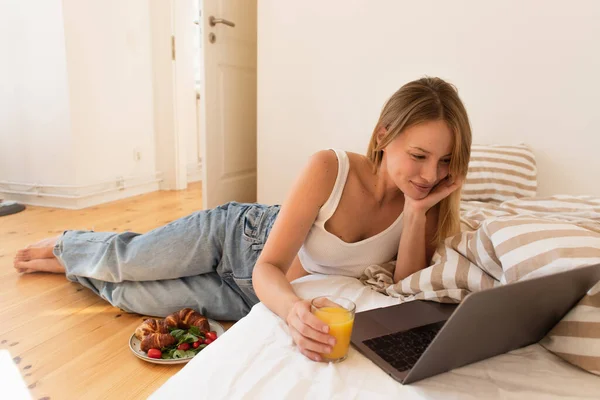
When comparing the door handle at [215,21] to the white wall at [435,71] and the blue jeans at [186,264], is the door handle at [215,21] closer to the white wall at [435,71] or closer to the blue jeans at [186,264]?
the white wall at [435,71]

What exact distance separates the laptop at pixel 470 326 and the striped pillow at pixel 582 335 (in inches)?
0.5

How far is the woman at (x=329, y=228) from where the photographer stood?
0.92 metres

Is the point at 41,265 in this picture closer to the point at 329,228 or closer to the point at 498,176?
the point at 329,228

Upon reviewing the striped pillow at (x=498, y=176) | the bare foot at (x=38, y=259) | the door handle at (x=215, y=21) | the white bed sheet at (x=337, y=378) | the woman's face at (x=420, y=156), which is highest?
the door handle at (x=215, y=21)

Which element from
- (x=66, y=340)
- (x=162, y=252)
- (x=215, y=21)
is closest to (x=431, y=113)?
(x=162, y=252)

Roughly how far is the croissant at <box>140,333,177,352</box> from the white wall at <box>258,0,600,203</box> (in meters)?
1.43

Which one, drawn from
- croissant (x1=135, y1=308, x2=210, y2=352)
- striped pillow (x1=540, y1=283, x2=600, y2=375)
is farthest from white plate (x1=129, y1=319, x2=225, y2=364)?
striped pillow (x1=540, y1=283, x2=600, y2=375)

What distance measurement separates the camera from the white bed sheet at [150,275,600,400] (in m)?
0.55

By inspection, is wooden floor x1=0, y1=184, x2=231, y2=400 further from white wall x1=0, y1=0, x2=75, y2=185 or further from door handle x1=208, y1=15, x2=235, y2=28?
door handle x1=208, y1=15, x2=235, y2=28

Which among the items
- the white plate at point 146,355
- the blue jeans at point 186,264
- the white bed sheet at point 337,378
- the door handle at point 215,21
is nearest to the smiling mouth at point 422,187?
the white bed sheet at point 337,378

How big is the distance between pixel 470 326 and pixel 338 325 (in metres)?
0.20

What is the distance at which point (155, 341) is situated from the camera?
4.27 ft

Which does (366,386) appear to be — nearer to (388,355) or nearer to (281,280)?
(388,355)

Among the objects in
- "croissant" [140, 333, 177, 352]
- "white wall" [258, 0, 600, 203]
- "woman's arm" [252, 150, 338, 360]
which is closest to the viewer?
"woman's arm" [252, 150, 338, 360]
